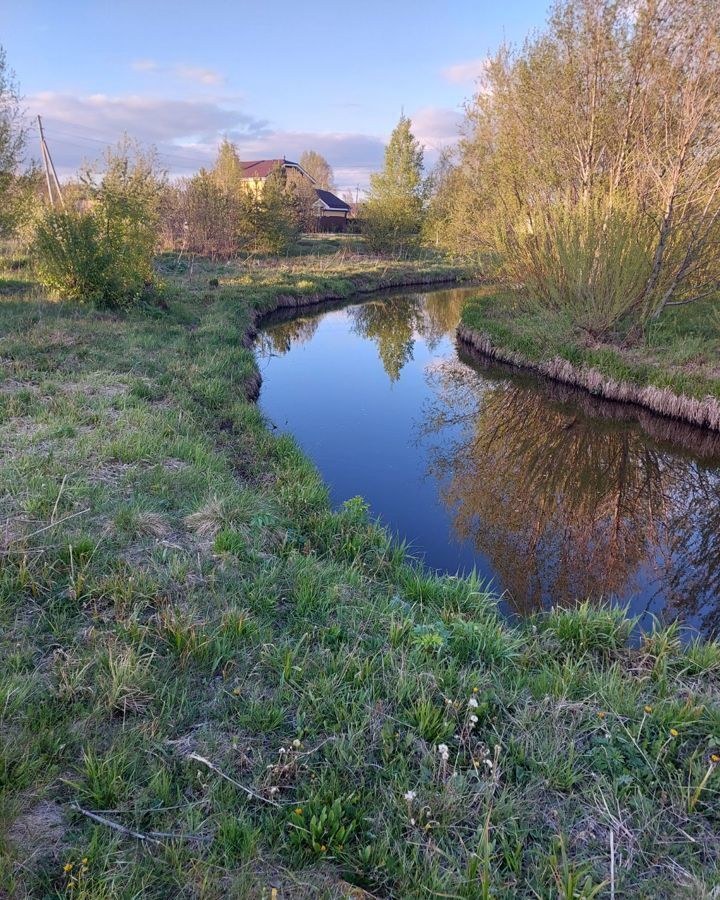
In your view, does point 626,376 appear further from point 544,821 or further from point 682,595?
point 544,821

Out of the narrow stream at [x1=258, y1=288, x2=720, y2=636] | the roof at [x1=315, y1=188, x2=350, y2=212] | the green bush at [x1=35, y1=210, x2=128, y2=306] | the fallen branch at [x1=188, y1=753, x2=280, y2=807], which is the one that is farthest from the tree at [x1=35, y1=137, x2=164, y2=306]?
the roof at [x1=315, y1=188, x2=350, y2=212]

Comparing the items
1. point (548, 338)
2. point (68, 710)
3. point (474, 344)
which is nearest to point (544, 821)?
point (68, 710)

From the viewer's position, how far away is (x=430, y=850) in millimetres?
A: 2168

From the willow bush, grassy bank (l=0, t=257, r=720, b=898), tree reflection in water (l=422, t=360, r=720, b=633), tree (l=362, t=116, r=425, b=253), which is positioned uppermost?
tree (l=362, t=116, r=425, b=253)

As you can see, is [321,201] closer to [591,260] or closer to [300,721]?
[591,260]

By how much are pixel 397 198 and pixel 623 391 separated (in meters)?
28.5

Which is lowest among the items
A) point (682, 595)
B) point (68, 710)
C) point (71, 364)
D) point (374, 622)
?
point (682, 595)

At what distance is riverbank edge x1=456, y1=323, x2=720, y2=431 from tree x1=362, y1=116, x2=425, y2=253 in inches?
910

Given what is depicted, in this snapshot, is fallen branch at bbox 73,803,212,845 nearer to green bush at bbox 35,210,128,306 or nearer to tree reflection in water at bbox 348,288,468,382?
tree reflection in water at bbox 348,288,468,382

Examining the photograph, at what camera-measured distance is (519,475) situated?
804 centimetres

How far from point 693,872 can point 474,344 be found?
14990 mm

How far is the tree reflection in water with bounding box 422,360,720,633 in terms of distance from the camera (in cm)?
548

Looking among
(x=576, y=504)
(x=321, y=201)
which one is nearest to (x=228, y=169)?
(x=321, y=201)

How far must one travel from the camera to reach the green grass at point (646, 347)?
9.84 m
